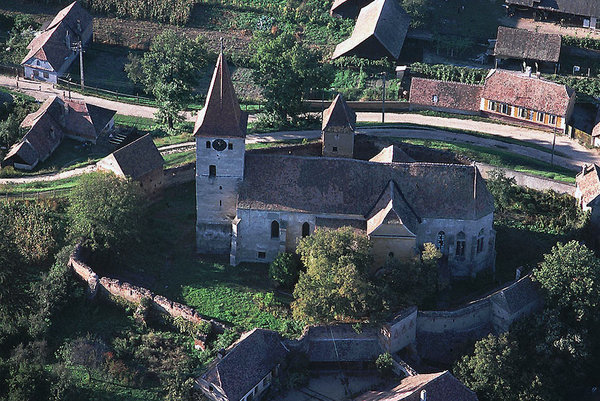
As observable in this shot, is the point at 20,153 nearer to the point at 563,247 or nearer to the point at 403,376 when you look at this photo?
the point at 403,376

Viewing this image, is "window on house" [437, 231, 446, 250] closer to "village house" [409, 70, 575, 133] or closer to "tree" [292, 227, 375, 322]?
"tree" [292, 227, 375, 322]

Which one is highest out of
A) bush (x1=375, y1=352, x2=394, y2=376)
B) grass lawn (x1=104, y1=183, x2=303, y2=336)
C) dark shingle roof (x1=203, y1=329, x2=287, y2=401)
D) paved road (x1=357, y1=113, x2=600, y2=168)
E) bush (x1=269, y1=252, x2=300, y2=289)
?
paved road (x1=357, y1=113, x2=600, y2=168)

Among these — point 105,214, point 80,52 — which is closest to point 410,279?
point 105,214

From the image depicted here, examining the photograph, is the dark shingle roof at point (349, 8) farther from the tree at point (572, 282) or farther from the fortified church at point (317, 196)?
the tree at point (572, 282)

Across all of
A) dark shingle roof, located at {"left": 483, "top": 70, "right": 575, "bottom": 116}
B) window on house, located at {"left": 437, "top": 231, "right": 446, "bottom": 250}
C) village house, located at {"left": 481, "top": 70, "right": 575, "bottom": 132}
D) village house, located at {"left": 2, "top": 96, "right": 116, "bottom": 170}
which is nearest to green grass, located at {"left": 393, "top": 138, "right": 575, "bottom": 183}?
village house, located at {"left": 481, "top": 70, "right": 575, "bottom": 132}

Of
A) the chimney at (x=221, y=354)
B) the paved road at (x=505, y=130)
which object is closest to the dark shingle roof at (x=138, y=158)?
the chimney at (x=221, y=354)
